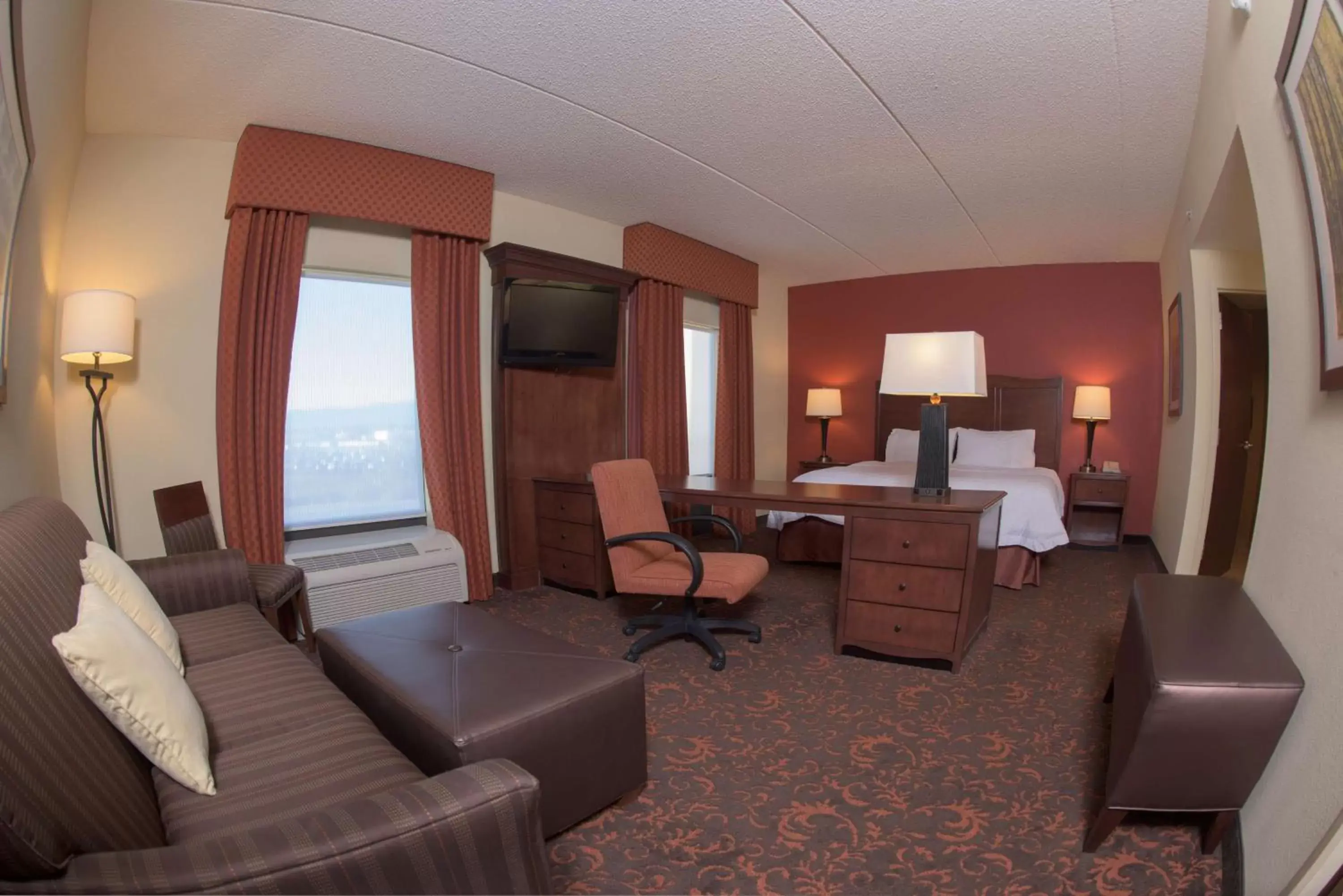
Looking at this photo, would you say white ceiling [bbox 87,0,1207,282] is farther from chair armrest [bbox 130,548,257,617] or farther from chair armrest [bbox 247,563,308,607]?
chair armrest [bbox 247,563,308,607]

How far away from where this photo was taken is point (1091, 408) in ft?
18.8

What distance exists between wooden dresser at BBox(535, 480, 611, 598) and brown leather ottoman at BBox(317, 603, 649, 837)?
1874mm

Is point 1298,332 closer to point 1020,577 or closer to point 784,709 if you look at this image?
point 784,709

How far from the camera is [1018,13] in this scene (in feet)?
7.95

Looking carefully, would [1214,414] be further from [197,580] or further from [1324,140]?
[197,580]

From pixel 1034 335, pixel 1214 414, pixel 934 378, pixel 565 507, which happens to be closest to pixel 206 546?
pixel 565 507

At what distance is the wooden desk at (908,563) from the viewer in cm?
284

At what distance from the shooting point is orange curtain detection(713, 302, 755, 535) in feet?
20.2

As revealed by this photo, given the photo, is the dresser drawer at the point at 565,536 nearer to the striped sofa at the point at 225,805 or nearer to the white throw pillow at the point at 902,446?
the striped sofa at the point at 225,805

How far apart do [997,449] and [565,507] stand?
4.10 meters

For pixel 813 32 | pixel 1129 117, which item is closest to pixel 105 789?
pixel 813 32

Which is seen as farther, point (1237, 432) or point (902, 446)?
point (902, 446)

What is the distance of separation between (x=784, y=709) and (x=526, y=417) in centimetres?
271

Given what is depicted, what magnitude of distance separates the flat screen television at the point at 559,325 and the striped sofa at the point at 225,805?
2.78 m
